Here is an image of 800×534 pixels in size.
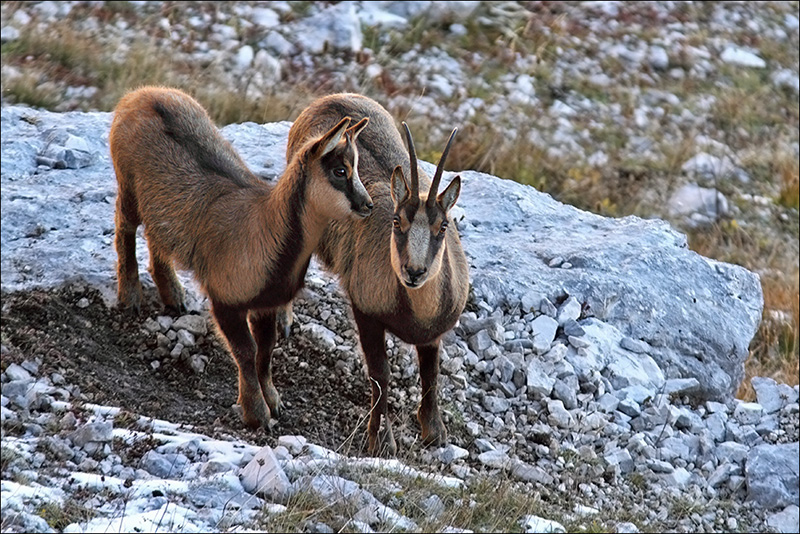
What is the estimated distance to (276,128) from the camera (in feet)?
29.3

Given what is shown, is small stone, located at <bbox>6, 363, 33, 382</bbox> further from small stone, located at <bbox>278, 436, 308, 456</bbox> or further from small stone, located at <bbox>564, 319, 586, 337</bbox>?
small stone, located at <bbox>564, 319, 586, 337</bbox>

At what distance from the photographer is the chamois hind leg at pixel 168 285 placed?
6742 millimetres

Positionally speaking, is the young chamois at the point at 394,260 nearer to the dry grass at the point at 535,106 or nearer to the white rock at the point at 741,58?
the dry grass at the point at 535,106

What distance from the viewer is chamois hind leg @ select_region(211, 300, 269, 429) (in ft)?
19.5

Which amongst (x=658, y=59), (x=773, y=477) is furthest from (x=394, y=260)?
(x=658, y=59)

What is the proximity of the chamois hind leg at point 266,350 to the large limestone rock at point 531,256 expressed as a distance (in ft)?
3.18

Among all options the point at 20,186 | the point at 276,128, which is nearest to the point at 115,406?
the point at 20,186

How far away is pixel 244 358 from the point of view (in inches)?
235

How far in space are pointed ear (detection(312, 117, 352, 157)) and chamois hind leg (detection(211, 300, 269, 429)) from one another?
1160 mm

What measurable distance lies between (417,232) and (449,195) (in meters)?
0.32

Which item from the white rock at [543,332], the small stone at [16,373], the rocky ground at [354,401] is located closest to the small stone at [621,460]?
the rocky ground at [354,401]

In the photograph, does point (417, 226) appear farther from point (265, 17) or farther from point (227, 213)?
point (265, 17)

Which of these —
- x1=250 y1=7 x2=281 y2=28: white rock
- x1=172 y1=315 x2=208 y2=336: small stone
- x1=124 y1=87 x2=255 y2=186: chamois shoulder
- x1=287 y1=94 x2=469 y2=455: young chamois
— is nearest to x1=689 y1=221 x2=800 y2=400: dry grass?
x1=287 y1=94 x2=469 y2=455: young chamois

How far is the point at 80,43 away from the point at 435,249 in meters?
7.75
